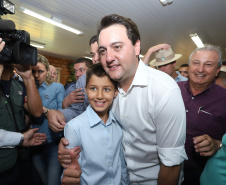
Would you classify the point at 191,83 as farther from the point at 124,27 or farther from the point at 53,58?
the point at 53,58

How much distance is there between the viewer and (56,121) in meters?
1.36

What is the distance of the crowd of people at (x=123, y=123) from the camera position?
103 cm

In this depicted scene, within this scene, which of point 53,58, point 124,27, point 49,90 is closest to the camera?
point 124,27

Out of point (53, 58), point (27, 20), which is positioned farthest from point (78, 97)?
point (53, 58)

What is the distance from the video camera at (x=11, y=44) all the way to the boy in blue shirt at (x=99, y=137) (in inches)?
24.2

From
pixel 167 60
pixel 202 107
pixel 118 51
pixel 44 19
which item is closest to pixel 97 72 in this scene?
pixel 118 51

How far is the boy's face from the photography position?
1257mm

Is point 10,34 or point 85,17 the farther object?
point 85,17

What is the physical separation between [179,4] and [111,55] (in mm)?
3408

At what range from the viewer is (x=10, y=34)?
133 centimetres

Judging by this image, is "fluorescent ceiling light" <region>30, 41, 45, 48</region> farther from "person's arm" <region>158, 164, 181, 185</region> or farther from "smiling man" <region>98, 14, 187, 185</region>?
"person's arm" <region>158, 164, 181, 185</region>

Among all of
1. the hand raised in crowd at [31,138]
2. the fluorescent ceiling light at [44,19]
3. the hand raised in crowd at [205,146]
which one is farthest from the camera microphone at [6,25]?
the fluorescent ceiling light at [44,19]

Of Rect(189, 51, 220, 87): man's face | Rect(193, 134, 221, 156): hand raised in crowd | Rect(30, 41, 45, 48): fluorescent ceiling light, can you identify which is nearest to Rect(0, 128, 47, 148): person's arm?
Rect(193, 134, 221, 156): hand raised in crowd

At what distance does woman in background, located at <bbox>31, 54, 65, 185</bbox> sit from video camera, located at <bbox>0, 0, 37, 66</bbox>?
0.72 meters
